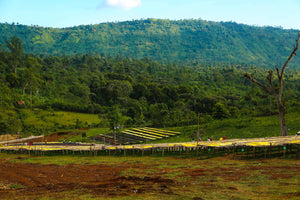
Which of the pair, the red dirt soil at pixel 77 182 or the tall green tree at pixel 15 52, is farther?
the tall green tree at pixel 15 52

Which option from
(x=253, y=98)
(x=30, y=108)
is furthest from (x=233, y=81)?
(x=30, y=108)

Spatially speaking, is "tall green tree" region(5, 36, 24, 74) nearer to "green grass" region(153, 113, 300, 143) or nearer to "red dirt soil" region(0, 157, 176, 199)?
"green grass" region(153, 113, 300, 143)

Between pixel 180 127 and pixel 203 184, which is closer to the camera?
pixel 203 184

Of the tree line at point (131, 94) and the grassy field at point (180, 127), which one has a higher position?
the tree line at point (131, 94)

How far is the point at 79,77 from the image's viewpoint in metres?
101

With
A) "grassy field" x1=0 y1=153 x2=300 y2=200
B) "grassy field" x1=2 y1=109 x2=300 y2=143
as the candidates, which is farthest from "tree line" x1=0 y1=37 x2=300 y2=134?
"grassy field" x1=0 y1=153 x2=300 y2=200

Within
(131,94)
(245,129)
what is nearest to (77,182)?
(245,129)

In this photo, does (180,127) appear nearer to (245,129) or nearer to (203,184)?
(245,129)

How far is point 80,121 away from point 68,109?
12.7 m

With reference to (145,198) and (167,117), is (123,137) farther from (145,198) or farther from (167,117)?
(145,198)

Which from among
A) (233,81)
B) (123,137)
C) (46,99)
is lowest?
(123,137)

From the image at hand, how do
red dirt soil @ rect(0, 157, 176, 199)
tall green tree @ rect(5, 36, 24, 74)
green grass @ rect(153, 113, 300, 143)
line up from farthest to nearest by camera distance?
tall green tree @ rect(5, 36, 24, 74), green grass @ rect(153, 113, 300, 143), red dirt soil @ rect(0, 157, 176, 199)

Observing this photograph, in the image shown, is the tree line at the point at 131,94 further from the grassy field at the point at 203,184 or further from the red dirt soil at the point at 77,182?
the grassy field at the point at 203,184

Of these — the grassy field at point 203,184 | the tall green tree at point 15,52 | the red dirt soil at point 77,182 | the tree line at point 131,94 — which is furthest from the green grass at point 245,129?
the tall green tree at point 15,52
